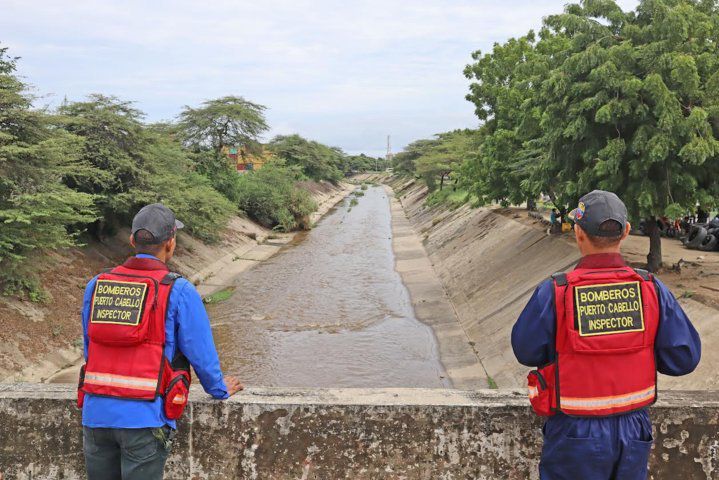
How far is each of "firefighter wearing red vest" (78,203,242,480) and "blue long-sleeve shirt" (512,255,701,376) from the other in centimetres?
168

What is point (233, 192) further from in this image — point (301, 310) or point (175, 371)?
point (175, 371)

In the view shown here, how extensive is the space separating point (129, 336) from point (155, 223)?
24.4 inches

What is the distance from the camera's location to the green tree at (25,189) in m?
13.5

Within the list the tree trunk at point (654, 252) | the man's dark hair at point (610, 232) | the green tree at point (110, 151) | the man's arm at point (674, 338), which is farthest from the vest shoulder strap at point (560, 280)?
the green tree at point (110, 151)

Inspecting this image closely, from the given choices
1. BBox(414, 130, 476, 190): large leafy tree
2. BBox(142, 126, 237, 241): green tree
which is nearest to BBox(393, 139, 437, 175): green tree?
BBox(414, 130, 476, 190): large leafy tree

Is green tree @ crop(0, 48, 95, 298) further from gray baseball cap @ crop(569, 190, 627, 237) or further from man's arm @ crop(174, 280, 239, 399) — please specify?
gray baseball cap @ crop(569, 190, 627, 237)

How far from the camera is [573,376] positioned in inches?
111

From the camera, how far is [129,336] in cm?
292

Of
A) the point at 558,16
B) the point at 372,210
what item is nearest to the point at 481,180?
the point at 558,16

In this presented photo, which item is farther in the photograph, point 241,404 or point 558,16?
point 558,16

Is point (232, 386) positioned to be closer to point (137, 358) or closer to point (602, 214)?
point (137, 358)

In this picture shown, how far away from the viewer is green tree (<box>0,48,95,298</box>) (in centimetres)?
1352

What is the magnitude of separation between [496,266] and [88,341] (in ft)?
63.6

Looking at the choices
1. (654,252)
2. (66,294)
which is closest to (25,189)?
(66,294)
